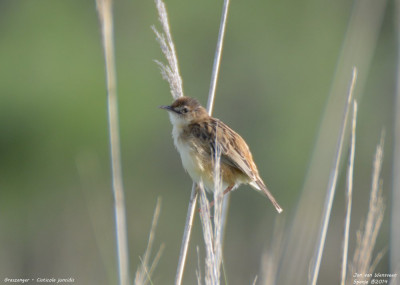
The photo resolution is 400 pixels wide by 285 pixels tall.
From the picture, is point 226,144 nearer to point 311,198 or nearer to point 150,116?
point 311,198

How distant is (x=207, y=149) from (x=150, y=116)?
1406cm

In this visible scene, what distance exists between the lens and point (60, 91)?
60.1 feet

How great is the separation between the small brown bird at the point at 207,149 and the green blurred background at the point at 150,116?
442 inches

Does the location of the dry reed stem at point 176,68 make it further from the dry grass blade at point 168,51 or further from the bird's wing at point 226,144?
the bird's wing at point 226,144

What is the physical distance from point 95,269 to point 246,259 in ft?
12.2

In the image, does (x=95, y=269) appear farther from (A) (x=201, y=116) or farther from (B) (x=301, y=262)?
(B) (x=301, y=262)

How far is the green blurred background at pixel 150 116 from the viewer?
18.0m

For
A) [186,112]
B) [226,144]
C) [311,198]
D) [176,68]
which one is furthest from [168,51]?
[311,198]

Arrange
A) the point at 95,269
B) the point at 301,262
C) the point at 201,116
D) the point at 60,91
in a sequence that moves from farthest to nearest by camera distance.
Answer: the point at 60,91 → the point at 95,269 → the point at 201,116 → the point at 301,262

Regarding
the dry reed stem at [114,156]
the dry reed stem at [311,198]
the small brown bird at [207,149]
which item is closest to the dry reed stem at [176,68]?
the dry reed stem at [114,156]

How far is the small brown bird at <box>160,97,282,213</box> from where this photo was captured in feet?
17.3

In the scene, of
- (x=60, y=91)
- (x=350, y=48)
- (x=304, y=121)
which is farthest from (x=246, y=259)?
(x=350, y=48)

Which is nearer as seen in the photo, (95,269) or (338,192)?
(95,269)

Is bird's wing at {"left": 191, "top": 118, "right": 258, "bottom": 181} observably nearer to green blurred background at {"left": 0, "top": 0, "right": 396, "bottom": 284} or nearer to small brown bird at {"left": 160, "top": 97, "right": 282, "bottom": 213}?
small brown bird at {"left": 160, "top": 97, "right": 282, "bottom": 213}
